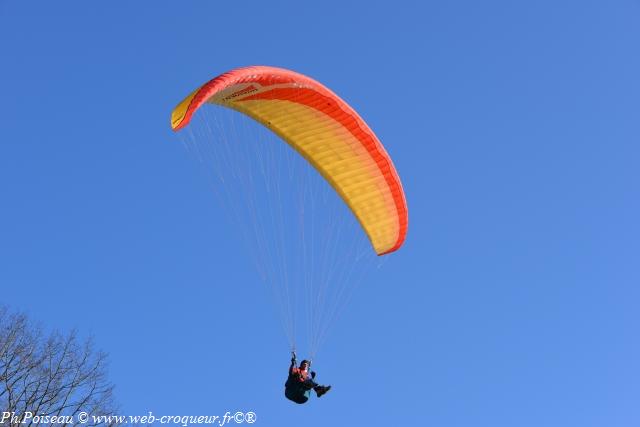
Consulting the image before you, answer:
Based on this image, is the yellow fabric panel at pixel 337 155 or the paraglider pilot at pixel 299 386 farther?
the yellow fabric panel at pixel 337 155

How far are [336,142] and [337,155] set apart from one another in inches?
11.2

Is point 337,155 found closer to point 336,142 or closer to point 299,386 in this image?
point 336,142

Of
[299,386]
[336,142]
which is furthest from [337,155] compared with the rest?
[299,386]

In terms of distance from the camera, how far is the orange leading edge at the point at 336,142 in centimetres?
1563

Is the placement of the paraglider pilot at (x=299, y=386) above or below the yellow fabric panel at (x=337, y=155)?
below

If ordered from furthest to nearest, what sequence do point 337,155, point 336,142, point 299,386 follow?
point 337,155
point 336,142
point 299,386

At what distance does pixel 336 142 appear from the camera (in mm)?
16609

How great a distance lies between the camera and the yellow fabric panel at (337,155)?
16312mm

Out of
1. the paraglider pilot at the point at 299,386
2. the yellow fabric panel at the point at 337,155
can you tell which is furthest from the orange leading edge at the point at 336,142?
the paraglider pilot at the point at 299,386

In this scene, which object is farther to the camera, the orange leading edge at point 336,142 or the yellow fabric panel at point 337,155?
the yellow fabric panel at point 337,155

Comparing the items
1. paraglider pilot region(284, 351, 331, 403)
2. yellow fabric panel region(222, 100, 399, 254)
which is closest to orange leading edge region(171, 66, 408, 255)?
yellow fabric panel region(222, 100, 399, 254)

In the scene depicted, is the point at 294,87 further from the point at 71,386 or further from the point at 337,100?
the point at 71,386

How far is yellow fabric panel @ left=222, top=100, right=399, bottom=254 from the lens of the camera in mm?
16312

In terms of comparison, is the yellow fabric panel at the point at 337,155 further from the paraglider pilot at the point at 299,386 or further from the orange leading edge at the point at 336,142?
the paraglider pilot at the point at 299,386
